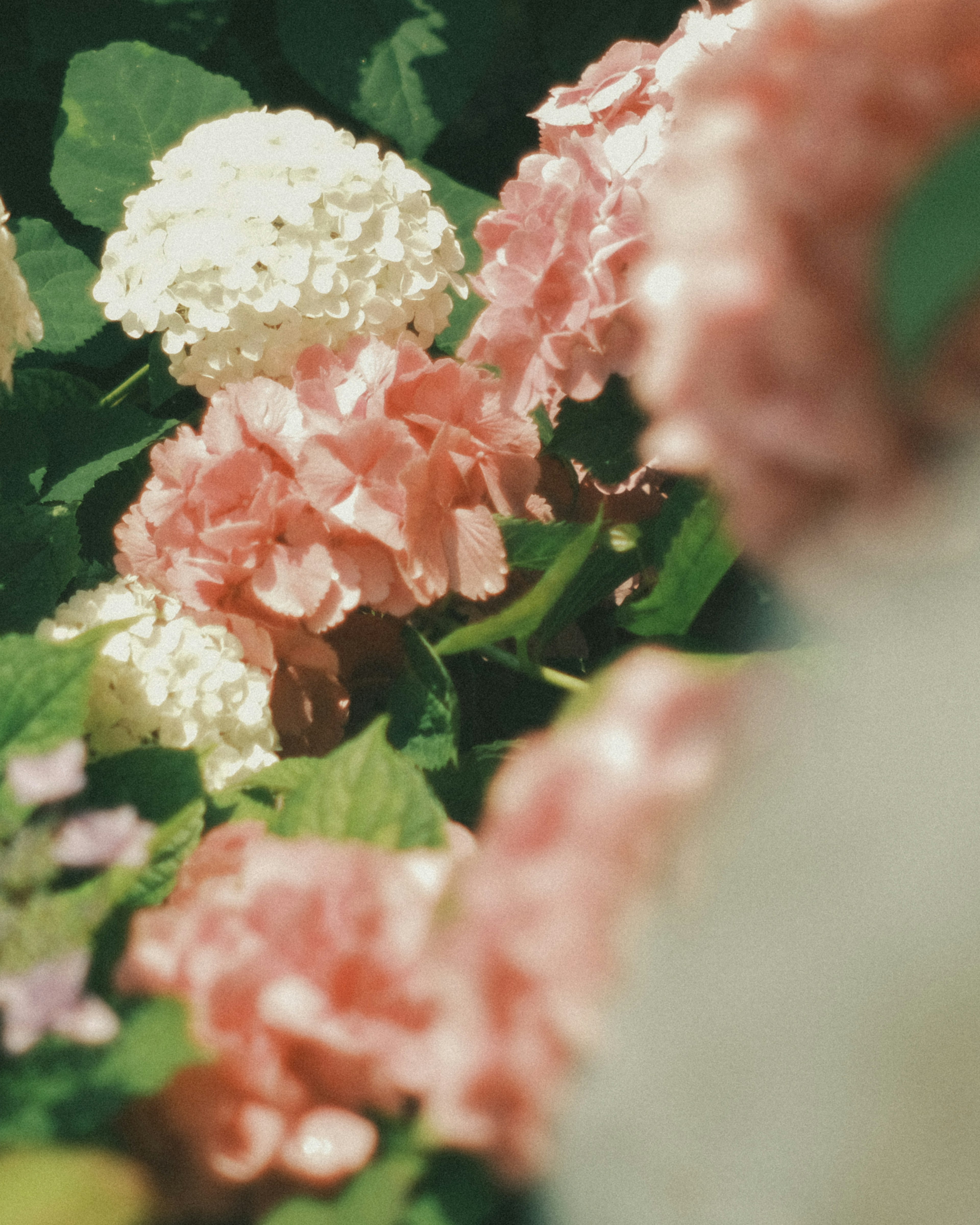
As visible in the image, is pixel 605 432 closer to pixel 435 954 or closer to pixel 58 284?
pixel 435 954

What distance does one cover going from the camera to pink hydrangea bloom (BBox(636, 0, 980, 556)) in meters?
0.29

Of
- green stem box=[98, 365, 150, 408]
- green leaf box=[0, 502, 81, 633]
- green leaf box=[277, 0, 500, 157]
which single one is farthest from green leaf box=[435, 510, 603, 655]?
green leaf box=[277, 0, 500, 157]

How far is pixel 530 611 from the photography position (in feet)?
1.90

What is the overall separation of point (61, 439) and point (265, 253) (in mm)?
312

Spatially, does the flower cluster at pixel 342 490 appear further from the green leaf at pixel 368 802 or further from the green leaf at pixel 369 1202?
the green leaf at pixel 369 1202

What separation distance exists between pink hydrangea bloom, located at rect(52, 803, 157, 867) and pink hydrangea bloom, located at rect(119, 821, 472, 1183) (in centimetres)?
3

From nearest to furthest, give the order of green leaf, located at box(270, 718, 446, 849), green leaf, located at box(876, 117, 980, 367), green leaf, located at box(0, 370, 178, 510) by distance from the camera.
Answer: green leaf, located at box(876, 117, 980, 367), green leaf, located at box(270, 718, 446, 849), green leaf, located at box(0, 370, 178, 510)

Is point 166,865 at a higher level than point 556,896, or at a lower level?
lower

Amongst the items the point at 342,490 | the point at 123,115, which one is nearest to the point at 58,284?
the point at 123,115

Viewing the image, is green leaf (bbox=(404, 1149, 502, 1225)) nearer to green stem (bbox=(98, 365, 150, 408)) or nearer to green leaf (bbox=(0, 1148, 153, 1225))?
green leaf (bbox=(0, 1148, 153, 1225))

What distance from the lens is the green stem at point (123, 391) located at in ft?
3.34

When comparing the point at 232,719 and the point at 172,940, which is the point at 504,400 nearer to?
the point at 232,719

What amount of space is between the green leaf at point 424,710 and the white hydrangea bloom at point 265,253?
0.23 meters

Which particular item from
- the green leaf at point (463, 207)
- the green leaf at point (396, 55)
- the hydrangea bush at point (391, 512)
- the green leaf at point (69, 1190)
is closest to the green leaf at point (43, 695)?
the hydrangea bush at point (391, 512)
